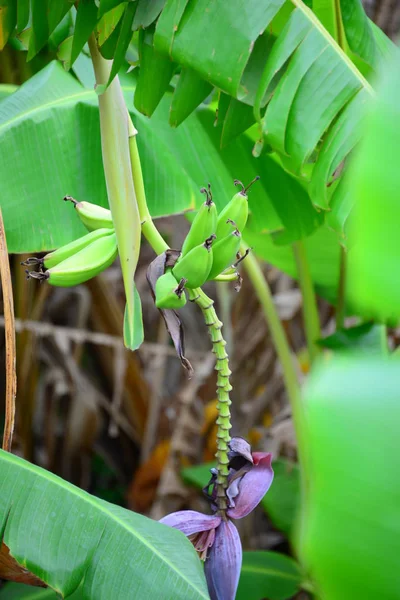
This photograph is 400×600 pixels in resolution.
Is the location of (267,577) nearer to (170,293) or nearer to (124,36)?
(170,293)

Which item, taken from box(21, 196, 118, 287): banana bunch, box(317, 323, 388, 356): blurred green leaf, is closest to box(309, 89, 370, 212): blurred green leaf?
box(21, 196, 118, 287): banana bunch

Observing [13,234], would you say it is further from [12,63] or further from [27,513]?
[12,63]

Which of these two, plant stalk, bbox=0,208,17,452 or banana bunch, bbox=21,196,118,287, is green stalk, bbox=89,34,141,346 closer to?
banana bunch, bbox=21,196,118,287

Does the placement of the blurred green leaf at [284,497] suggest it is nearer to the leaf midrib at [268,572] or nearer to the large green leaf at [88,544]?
the leaf midrib at [268,572]

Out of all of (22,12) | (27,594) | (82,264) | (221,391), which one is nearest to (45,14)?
(22,12)

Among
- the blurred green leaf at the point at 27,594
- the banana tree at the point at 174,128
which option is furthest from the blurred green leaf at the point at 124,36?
the blurred green leaf at the point at 27,594
